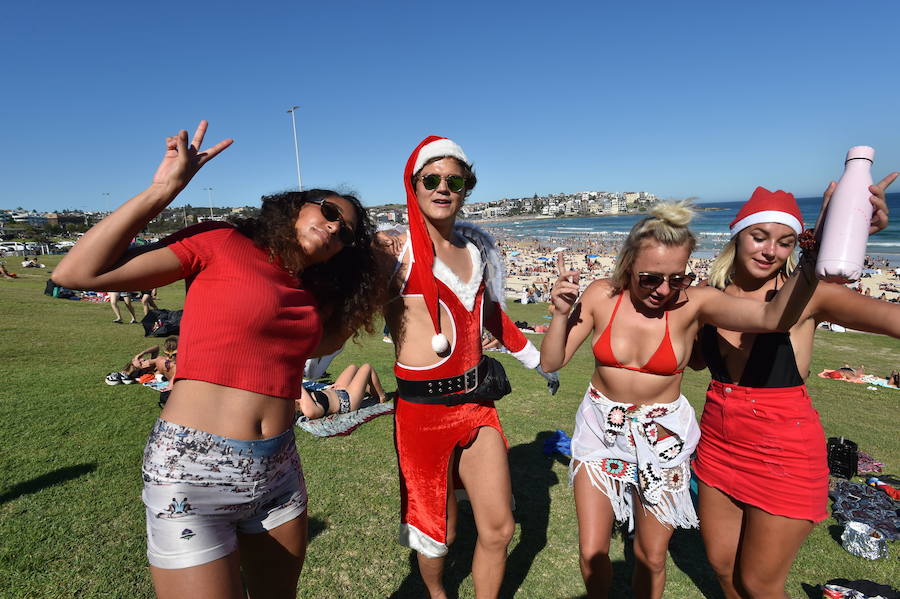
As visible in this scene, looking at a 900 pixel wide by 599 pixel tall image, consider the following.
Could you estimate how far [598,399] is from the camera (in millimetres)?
2732

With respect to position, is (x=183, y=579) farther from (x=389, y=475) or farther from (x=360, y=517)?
(x=389, y=475)

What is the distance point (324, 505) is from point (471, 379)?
210cm

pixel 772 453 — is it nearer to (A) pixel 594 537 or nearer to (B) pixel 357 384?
(A) pixel 594 537

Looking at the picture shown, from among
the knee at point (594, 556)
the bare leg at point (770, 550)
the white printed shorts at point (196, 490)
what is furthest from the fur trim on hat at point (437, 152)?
the bare leg at point (770, 550)

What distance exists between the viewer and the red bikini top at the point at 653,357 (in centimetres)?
255

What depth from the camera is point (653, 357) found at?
8.40 ft

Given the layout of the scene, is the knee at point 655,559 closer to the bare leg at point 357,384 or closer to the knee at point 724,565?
the knee at point 724,565

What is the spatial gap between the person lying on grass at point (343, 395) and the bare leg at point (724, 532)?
386 centimetres

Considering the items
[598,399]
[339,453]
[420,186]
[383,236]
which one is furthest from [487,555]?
[339,453]

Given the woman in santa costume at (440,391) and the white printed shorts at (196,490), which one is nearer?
the white printed shorts at (196,490)

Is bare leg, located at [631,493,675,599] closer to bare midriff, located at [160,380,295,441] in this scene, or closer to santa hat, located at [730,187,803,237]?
santa hat, located at [730,187,803,237]

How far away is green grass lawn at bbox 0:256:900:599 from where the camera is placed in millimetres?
3018

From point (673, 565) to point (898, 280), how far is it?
109 feet

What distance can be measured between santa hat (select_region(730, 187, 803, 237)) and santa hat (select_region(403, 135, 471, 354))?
158 cm
